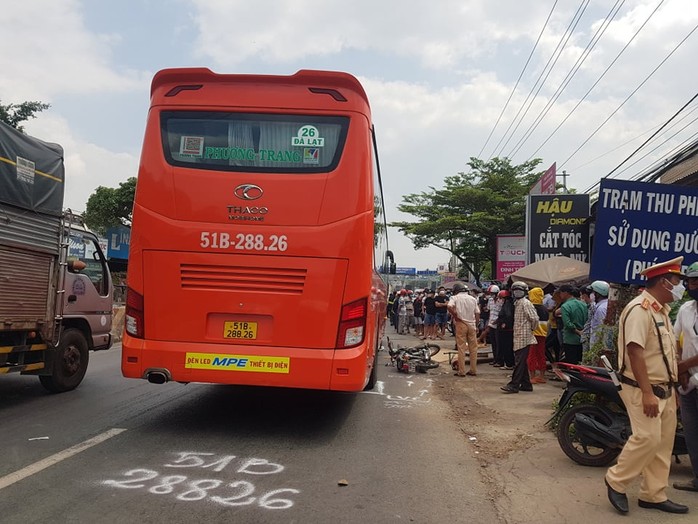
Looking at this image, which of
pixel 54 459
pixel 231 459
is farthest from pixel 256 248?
pixel 54 459

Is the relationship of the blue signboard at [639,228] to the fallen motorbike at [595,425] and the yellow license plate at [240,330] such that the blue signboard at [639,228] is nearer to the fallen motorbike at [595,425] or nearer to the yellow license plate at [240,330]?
the fallen motorbike at [595,425]

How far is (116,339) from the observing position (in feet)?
54.4

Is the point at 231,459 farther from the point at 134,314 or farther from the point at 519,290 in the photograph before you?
the point at 519,290

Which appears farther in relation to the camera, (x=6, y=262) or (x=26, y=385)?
(x=26, y=385)

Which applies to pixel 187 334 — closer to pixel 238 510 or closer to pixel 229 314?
pixel 229 314

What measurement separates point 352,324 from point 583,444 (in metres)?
2.36

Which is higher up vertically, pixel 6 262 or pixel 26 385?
pixel 6 262

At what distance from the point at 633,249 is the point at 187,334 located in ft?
15.9

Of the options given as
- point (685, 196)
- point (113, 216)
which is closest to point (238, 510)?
point (685, 196)

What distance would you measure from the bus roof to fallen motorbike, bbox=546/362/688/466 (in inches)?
136

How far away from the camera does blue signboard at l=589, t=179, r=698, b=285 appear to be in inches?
241

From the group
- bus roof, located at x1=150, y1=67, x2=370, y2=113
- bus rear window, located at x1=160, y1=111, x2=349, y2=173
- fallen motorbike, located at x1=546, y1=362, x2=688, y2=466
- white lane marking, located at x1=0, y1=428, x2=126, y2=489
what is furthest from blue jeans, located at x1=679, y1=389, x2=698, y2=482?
white lane marking, located at x1=0, y1=428, x2=126, y2=489

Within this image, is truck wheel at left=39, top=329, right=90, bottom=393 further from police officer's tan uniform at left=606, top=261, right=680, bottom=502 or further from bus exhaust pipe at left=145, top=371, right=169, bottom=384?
police officer's tan uniform at left=606, top=261, right=680, bottom=502

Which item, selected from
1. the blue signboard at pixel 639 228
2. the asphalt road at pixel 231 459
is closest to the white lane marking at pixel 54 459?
the asphalt road at pixel 231 459
